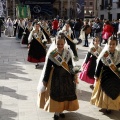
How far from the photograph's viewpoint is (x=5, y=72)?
9.21m

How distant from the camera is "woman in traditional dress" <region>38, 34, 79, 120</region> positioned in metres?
5.08

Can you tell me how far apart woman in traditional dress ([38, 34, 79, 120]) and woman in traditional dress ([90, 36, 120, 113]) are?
0.56 m

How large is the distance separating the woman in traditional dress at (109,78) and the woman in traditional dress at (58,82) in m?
0.56

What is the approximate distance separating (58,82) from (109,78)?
3.14 ft

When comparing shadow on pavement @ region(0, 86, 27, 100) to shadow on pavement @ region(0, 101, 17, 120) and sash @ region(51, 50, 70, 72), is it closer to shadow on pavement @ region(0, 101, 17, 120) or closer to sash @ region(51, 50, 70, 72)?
shadow on pavement @ region(0, 101, 17, 120)

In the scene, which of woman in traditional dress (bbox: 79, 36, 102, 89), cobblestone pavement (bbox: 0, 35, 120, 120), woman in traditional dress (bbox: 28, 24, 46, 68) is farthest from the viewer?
woman in traditional dress (bbox: 28, 24, 46, 68)

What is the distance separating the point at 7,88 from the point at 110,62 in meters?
2.97

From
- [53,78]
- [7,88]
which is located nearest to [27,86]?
[7,88]

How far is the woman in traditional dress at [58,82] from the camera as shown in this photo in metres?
5.08

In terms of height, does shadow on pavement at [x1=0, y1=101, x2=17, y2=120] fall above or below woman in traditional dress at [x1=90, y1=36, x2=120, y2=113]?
below

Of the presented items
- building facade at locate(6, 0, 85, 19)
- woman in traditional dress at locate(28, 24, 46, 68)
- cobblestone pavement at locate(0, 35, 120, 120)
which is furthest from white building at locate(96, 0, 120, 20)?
cobblestone pavement at locate(0, 35, 120, 120)

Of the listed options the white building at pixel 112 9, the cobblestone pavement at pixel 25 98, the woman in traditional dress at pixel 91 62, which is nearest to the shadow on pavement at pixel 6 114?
the cobblestone pavement at pixel 25 98

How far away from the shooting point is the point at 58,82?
5.10 meters

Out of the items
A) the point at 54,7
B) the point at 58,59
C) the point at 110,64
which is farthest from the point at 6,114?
the point at 54,7
